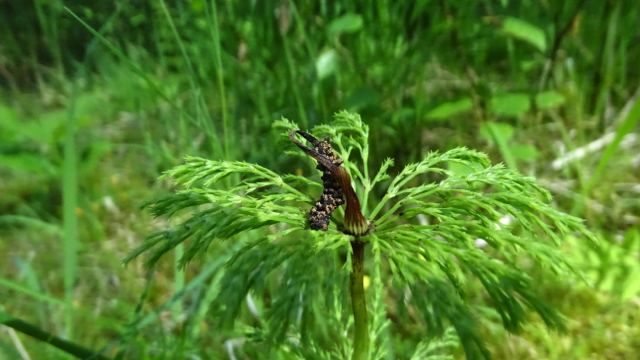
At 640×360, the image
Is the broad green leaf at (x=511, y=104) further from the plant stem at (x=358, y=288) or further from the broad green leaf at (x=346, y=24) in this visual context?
the plant stem at (x=358, y=288)

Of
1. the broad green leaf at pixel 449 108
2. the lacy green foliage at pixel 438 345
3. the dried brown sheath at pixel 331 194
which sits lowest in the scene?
the lacy green foliage at pixel 438 345

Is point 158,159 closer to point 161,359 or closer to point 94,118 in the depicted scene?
point 94,118

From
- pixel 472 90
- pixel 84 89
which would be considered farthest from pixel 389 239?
pixel 84 89

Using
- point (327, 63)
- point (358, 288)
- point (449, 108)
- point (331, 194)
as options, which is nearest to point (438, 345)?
point (358, 288)

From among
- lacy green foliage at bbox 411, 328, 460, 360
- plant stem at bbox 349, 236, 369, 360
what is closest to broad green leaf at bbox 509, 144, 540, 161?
lacy green foliage at bbox 411, 328, 460, 360

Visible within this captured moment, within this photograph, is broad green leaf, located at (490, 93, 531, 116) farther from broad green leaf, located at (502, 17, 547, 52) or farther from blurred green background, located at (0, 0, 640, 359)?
broad green leaf, located at (502, 17, 547, 52)

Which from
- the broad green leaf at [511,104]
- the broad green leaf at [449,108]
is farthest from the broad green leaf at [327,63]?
the broad green leaf at [511,104]

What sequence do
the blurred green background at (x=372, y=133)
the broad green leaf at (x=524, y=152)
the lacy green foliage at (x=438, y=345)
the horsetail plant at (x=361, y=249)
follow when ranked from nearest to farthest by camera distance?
1. the horsetail plant at (x=361, y=249)
2. the lacy green foliage at (x=438, y=345)
3. the blurred green background at (x=372, y=133)
4. the broad green leaf at (x=524, y=152)

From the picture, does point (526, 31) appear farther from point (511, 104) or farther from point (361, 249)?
point (361, 249)
